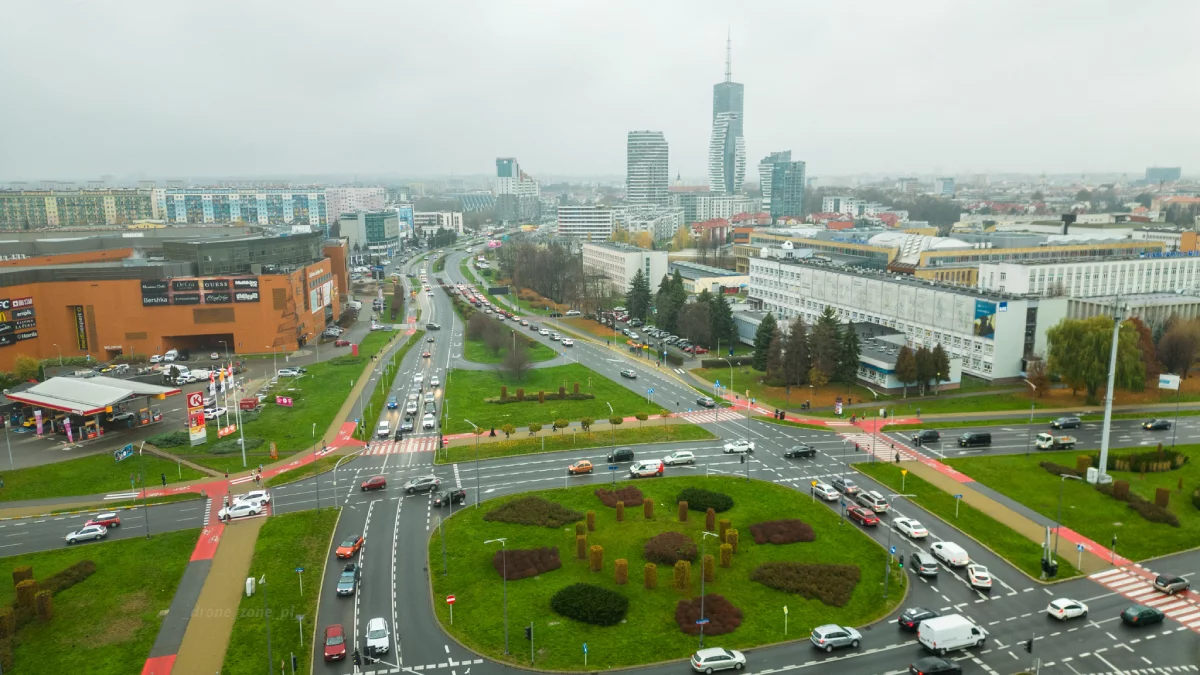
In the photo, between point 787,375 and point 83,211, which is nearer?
point 787,375

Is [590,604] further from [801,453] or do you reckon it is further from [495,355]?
[495,355]

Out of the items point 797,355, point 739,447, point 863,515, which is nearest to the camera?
point 863,515

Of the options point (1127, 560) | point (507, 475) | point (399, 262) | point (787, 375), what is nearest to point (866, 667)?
point (1127, 560)

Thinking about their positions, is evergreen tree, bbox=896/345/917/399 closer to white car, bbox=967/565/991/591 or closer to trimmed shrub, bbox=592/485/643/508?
trimmed shrub, bbox=592/485/643/508

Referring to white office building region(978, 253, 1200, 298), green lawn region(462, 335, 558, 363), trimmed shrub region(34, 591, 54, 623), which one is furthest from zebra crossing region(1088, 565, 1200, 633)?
green lawn region(462, 335, 558, 363)

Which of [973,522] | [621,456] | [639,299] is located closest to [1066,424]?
[973,522]

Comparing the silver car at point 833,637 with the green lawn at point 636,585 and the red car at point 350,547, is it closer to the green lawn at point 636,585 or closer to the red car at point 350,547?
the green lawn at point 636,585

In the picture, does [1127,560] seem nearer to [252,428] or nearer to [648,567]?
[648,567]
